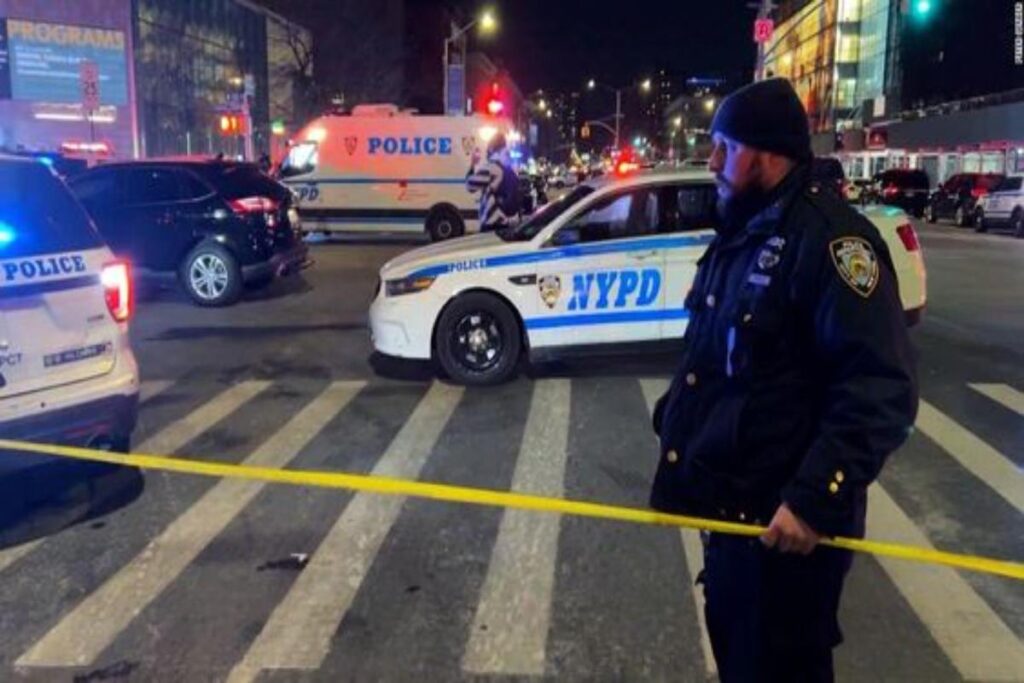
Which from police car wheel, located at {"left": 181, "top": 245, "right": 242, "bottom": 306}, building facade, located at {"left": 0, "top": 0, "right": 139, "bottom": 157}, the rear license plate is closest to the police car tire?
police car wheel, located at {"left": 181, "top": 245, "right": 242, "bottom": 306}

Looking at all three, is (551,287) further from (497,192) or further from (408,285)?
(497,192)

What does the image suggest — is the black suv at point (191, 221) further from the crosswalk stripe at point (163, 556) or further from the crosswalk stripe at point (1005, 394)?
the crosswalk stripe at point (1005, 394)

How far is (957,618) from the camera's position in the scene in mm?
4227

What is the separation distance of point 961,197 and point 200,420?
29.5 m

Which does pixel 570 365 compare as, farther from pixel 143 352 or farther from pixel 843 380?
pixel 843 380

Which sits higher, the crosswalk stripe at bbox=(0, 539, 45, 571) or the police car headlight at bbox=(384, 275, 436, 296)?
the police car headlight at bbox=(384, 275, 436, 296)

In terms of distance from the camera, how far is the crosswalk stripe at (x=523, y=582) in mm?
3912

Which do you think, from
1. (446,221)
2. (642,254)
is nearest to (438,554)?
(642,254)

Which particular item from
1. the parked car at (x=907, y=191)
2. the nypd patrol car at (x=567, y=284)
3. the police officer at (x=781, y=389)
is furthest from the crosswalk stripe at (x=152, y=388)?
the parked car at (x=907, y=191)

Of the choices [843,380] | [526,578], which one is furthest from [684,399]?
[526,578]

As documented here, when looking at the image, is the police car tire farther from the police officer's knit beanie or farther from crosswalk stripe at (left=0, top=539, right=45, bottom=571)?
the police officer's knit beanie

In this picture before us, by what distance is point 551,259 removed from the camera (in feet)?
27.3

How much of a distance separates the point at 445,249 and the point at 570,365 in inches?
60.9

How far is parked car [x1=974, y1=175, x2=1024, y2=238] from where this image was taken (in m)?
26.6
